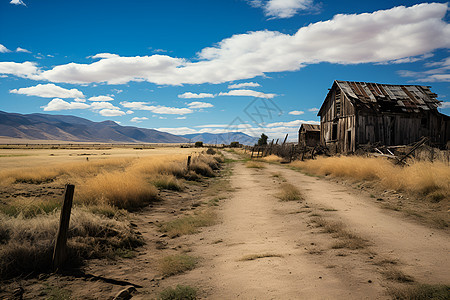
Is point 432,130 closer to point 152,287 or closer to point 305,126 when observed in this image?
point 305,126

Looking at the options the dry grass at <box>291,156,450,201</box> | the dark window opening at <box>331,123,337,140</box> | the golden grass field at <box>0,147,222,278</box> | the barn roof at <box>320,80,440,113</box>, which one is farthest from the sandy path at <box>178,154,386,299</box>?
the dark window opening at <box>331,123,337,140</box>

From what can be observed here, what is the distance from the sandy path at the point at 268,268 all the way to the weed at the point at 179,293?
0.82 ft

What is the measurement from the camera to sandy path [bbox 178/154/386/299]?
3.68m

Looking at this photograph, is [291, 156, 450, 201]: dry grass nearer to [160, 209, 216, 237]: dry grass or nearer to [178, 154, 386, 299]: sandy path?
[178, 154, 386, 299]: sandy path

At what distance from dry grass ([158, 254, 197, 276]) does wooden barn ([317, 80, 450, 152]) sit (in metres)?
19.7

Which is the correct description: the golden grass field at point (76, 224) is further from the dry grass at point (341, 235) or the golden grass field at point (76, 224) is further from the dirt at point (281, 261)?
the dry grass at point (341, 235)

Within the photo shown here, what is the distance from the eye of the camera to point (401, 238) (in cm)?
563

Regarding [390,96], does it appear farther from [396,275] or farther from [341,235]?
[396,275]

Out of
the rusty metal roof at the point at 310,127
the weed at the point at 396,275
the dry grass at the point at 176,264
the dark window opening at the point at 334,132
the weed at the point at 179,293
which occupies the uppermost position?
the rusty metal roof at the point at 310,127

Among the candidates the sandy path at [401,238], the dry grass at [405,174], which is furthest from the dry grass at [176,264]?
the dry grass at [405,174]

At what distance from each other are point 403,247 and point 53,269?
619cm

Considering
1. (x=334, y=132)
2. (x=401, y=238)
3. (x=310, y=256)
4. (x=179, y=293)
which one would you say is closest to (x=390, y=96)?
(x=334, y=132)

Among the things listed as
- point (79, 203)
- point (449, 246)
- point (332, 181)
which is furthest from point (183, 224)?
point (332, 181)

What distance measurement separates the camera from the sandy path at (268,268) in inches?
145
